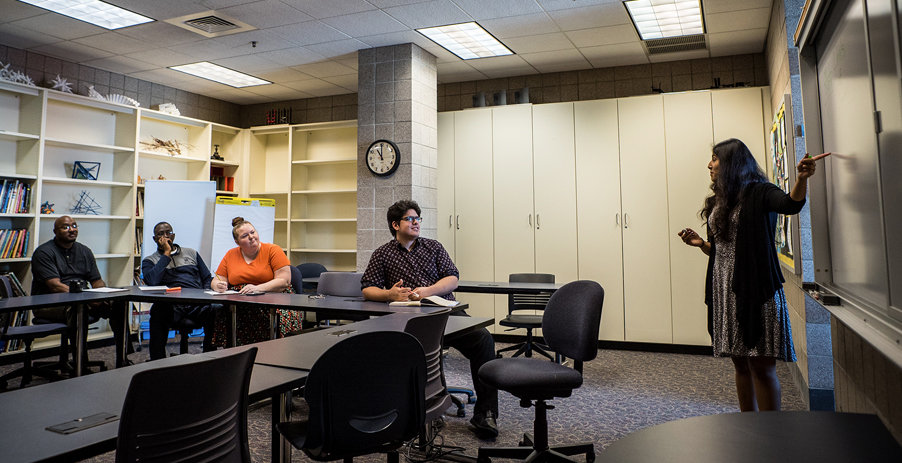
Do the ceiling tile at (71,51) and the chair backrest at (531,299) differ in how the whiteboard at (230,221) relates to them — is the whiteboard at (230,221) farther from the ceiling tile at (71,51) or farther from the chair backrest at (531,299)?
the chair backrest at (531,299)

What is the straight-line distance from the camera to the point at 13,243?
16.8ft

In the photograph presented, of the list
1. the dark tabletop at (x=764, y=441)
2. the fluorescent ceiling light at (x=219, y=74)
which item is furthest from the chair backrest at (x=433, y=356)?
the fluorescent ceiling light at (x=219, y=74)

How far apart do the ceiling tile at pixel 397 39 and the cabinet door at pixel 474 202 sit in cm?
110

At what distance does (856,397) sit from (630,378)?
111 inches

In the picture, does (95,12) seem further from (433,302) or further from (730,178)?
(730,178)

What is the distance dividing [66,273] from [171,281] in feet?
3.08

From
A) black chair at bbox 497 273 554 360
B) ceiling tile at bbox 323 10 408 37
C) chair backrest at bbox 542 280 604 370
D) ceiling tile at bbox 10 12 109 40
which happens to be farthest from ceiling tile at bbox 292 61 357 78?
chair backrest at bbox 542 280 604 370

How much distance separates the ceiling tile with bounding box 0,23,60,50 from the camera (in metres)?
4.94

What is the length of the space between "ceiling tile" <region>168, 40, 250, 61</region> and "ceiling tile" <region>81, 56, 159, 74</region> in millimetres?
705

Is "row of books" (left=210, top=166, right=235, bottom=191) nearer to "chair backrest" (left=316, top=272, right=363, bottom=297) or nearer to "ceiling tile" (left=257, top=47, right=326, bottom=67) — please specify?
"ceiling tile" (left=257, top=47, right=326, bottom=67)

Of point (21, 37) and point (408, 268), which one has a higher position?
point (21, 37)

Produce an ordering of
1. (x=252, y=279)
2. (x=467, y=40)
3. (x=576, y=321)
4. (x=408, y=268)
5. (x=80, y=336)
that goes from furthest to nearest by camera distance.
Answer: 1. (x=467, y=40)
2. (x=252, y=279)
3. (x=80, y=336)
4. (x=408, y=268)
5. (x=576, y=321)

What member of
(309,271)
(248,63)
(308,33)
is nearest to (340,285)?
(309,271)

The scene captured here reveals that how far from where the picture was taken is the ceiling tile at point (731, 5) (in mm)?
4426
